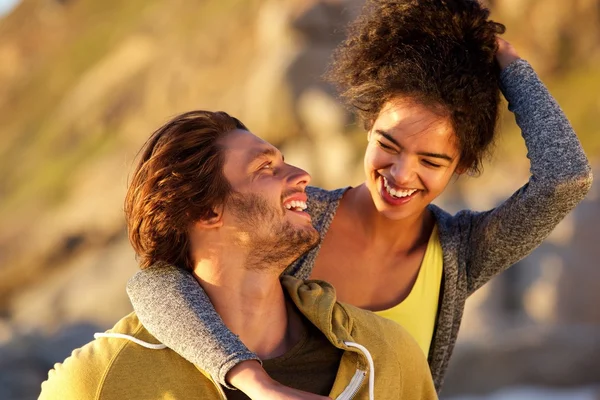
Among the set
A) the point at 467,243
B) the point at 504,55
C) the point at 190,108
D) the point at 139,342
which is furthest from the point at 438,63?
the point at 190,108

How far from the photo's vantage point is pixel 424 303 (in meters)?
3.77

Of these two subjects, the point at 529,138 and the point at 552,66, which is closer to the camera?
the point at 529,138

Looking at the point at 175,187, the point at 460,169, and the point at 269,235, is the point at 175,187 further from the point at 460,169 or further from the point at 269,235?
the point at 460,169

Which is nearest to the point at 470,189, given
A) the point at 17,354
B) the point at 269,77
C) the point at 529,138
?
the point at 269,77

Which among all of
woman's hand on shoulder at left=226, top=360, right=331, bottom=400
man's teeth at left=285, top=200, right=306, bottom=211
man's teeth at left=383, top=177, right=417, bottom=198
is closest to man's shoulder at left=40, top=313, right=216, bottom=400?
woman's hand on shoulder at left=226, top=360, right=331, bottom=400

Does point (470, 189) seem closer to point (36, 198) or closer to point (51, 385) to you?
point (51, 385)

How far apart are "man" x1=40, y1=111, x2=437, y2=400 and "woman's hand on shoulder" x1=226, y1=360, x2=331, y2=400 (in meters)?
0.16

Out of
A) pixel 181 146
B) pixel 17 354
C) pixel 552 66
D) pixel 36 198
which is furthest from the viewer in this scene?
pixel 36 198

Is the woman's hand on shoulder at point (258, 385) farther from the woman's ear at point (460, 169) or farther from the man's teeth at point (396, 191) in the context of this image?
the woman's ear at point (460, 169)

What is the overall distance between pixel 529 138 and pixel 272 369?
120cm

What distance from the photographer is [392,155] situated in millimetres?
3551

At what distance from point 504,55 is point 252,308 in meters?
1.32

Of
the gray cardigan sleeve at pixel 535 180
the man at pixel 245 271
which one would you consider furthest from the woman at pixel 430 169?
the man at pixel 245 271

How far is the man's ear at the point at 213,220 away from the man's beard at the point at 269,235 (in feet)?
0.17
